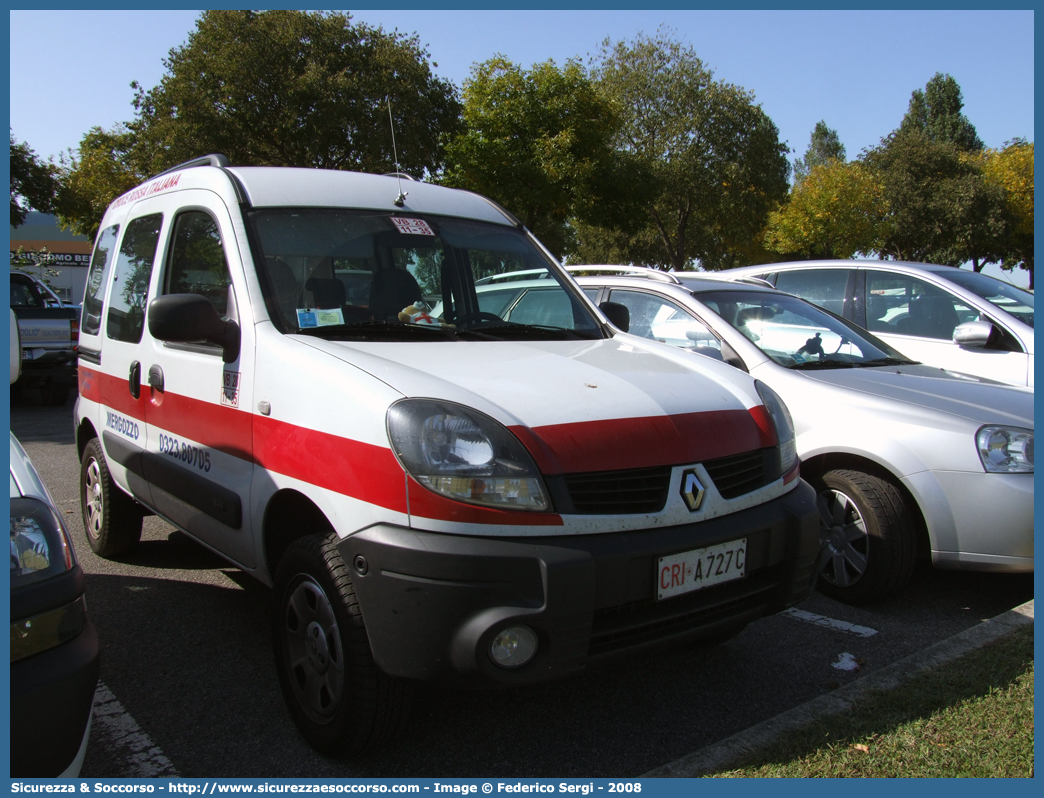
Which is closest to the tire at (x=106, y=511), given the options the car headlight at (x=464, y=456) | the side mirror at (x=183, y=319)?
the side mirror at (x=183, y=319)

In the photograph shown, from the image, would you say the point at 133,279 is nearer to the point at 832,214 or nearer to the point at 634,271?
the point at 634,271

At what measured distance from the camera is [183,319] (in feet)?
9.18

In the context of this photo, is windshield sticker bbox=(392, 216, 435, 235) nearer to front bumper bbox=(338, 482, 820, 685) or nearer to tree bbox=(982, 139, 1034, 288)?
front bumper bbox=(338, 482, 820, 685)

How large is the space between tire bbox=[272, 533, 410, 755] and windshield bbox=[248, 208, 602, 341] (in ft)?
2.87

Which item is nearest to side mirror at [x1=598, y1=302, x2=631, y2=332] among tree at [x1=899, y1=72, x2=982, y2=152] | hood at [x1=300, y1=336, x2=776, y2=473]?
hood at [x1=300, y1=336, x2=776, y2=473]

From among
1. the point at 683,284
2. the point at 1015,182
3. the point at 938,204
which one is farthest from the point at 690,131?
the point at 683,284

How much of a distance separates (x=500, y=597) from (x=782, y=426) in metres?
1.40

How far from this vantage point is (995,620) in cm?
350

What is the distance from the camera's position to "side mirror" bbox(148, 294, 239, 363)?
2785mm

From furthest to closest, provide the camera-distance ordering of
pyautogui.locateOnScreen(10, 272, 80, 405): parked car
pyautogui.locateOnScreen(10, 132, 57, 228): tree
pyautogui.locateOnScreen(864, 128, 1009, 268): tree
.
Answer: pyautogui.locateOnScreen(864, 128, 1009, 268): tree < pyautogui.locateOnScreen(10, 132, 57, 228): tree < pyautogui.locateOnScreen(10, 272, 80, 405): parked car

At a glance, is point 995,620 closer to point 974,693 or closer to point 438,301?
point 974,693

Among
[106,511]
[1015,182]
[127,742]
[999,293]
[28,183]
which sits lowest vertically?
[127,742]

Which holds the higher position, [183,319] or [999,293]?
[999,293]

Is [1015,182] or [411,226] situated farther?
[1015,182]
